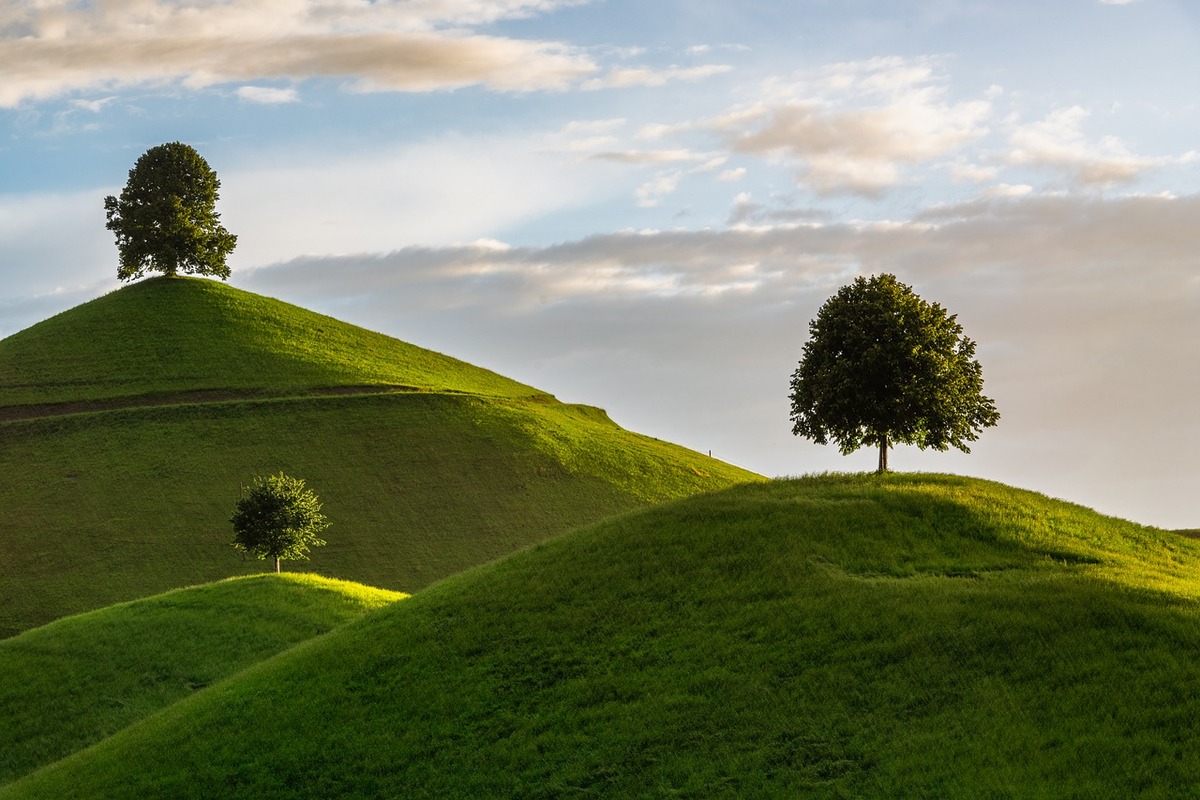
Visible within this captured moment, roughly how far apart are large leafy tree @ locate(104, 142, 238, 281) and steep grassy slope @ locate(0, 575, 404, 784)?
79303mm

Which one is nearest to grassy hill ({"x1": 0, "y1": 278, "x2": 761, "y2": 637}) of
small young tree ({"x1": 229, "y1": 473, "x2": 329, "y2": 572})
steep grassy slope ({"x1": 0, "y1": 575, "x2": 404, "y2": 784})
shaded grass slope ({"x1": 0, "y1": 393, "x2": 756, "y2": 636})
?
shaded grass slope ({"x1": 0, "y1": 393, "x2": 756, "y2": 636})

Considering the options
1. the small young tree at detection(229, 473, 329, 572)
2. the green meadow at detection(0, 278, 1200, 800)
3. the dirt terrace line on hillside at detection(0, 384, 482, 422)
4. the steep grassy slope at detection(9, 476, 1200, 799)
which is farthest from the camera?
the dirt terrace line on hillside at detection(0, 384, 482, 422)

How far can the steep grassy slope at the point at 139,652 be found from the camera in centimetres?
3753

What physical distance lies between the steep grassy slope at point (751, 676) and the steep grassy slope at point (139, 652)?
5574mm

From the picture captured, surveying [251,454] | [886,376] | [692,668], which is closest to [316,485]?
[251,454]

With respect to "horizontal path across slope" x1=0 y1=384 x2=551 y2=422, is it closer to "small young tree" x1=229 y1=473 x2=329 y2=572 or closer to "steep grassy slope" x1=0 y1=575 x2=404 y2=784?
"small young tree" x1=229 y1=473 x2=329 y2=572

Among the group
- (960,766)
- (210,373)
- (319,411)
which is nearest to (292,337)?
(210,373)

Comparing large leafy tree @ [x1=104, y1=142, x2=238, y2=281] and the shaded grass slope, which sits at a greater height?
large leafy tree @ [x1=104, y1=142, x2=238, y2=281]

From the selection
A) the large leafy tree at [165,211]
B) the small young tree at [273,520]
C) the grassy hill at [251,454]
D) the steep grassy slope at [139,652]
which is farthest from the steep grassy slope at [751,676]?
the large leafy tree at [165,211]

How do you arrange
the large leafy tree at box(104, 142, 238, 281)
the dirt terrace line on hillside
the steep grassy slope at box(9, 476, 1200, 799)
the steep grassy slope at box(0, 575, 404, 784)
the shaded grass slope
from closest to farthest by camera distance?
the steep grassy slope at box(9, 476, 1200, 799)
the steep grassy slope at box(0, 575, 404, 784)
the shaded grass slope
the dirt terrace line on hillside
the large leafy tree at box(104, 142, 238, 281)

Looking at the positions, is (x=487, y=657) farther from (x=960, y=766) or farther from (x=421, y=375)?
(x=421, y=375)

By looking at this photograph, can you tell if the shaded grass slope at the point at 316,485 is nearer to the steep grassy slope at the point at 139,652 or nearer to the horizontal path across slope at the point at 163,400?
the horizontal path across slope at the point at 163,400

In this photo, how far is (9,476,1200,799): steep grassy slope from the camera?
20875 mm

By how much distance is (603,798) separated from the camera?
2172 centimetres
